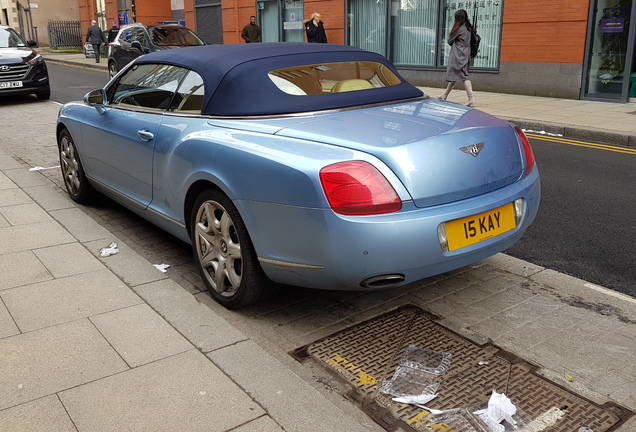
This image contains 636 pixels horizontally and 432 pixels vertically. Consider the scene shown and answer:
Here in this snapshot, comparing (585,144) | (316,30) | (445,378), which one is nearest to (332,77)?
(445,378)

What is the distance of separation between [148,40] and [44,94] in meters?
3.86

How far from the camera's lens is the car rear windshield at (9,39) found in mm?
14759

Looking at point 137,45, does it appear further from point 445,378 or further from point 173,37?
point 445,378

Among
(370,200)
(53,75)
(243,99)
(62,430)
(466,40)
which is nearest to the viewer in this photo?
(62,430)

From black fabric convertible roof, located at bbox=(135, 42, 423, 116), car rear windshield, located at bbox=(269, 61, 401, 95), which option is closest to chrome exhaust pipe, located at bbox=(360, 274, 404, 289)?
black fabric convertible roof, located at bbox=(135, 42, 423, 116)

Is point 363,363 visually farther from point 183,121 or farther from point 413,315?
point 183,121

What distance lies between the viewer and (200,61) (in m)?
4.25

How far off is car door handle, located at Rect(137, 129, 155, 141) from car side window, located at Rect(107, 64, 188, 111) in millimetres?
209

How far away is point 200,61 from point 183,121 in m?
0.45

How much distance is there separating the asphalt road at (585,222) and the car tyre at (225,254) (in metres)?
0.86

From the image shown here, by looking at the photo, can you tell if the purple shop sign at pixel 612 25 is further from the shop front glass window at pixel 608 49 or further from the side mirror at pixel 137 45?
the side mirror at pixel 137 45

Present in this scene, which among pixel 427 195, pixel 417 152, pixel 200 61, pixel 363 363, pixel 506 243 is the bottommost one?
pixel 363 363

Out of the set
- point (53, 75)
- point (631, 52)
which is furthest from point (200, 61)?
point (53, 75)

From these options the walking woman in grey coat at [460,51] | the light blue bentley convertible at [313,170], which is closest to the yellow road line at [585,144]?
the walking woman in grey coat at [460,51]
